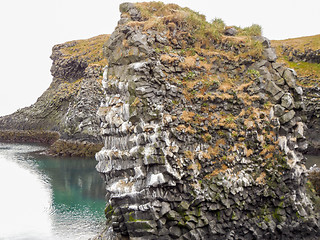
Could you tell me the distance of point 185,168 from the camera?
2127cm

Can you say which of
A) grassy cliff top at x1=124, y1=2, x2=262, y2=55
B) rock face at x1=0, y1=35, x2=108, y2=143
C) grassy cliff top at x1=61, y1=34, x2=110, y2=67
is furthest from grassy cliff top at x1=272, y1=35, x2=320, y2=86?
grassy cliff top at x1=61, y1=34, x2=110, y2=67

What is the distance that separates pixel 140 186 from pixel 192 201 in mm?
4118

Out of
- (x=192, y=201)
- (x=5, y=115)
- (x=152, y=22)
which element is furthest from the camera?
(x=5, y=115)

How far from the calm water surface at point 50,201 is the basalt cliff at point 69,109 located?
1255cm

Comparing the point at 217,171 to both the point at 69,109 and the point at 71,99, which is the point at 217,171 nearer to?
the point at 69,109

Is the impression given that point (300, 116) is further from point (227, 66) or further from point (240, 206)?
point (240, 206)

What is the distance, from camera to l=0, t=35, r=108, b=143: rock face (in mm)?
75500

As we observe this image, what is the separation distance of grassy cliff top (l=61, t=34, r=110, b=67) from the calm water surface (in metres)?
40.8

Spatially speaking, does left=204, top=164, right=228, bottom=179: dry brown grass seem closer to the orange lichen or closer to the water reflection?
the orange lichen

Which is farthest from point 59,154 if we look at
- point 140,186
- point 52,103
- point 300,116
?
point 300,116

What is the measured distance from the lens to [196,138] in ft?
73.8

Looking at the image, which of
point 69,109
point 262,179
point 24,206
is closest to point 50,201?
point 24,206

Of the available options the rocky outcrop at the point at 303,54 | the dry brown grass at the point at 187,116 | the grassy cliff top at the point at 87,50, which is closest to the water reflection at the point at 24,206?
the dry brown grass at the point at 187,116

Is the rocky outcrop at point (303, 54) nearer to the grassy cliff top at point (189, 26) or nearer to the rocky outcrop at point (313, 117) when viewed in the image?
the rocky outcrop at point (313, 117)
